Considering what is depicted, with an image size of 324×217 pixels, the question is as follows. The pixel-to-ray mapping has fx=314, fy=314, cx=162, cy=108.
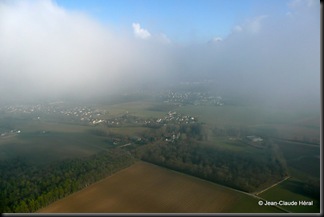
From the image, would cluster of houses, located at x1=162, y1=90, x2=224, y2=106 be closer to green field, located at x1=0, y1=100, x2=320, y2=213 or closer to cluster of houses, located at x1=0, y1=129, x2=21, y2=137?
green field, located at x1=0, y1=100, x2=320, y2=213

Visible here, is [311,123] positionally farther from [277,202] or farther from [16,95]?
[16,95]

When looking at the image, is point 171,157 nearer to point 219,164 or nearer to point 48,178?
Answer: point 219,164

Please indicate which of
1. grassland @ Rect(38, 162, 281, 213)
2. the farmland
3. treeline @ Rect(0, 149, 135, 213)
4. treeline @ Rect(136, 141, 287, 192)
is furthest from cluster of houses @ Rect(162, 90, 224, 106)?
grassland @ Rect(38, 162, 281, 213)

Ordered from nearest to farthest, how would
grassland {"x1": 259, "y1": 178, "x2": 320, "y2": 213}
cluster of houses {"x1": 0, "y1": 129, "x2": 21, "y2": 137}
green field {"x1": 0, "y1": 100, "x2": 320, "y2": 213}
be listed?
grassland {"x1": 259, "y1": 178, "x2": 320, "y2": 213}, green field {"x1": 0, "y1": 100, "x2": 320, "y2": 213}, cluster of houses {"x1": 0, "y1": 129, "x2": 21, "y2": 137}

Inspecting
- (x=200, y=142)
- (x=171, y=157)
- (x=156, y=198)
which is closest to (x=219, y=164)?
(x=171, y=157)

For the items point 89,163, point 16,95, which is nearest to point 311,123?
point 89,163
